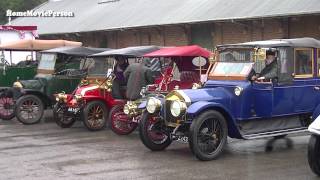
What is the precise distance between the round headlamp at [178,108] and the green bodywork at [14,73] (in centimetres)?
859

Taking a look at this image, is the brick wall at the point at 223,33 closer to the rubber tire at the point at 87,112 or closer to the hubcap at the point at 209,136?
the rubber tire at the point at 87,112

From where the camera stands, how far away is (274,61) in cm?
1012

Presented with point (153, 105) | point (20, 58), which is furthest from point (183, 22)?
point (153, 105)

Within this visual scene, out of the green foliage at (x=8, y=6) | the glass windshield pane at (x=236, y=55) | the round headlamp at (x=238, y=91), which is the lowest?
the round headlamp at (x=238, y=91)

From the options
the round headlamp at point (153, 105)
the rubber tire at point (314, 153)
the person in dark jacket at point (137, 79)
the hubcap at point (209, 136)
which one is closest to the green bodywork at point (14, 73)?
the person in dark jacket at point (137, 79)

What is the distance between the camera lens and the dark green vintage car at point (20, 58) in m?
16.7

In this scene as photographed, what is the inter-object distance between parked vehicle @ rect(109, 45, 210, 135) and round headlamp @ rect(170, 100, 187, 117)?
2555 mm

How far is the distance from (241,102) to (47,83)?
7.11 m

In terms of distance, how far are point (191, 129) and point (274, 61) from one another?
2.24 meters

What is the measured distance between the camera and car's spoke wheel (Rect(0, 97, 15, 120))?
15969 millimetres

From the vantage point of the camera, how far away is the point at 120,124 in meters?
12.5

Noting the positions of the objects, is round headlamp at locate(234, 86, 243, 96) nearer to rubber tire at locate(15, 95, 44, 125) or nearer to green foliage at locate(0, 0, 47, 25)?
rubber tire at locate(15, 95, 44, 125)

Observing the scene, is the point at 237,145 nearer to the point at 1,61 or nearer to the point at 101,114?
the point at 101,114

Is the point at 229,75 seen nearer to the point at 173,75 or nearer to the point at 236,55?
the point at 236,55
